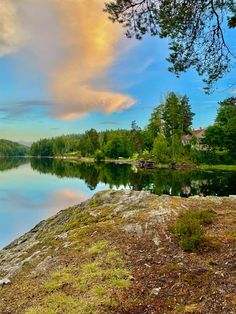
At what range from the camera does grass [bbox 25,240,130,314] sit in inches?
320

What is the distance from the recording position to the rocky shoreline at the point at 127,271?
8.16m

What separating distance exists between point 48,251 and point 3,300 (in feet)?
10.6

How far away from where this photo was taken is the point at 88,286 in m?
9.05

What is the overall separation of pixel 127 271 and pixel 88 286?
3.96 ft

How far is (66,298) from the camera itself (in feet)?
28.1

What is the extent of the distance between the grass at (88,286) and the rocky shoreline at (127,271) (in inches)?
0.9

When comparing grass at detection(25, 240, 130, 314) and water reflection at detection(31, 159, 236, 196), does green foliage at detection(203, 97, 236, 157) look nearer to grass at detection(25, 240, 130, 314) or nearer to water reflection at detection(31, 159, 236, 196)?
water reflection at detection(31, 159, 236, 196)

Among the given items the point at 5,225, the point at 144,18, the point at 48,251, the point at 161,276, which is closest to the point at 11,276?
the point at 48,251

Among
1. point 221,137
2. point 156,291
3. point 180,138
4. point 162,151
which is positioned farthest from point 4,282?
point 180,138

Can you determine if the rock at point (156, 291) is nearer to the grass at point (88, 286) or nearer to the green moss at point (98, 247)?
the grass at point (88, 286)

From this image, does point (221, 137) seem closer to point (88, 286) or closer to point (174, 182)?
point (174, 182)

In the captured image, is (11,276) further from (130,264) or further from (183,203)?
(183,203)

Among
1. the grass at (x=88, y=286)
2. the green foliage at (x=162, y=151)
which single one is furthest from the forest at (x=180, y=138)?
the grass at (x=88, y=286)

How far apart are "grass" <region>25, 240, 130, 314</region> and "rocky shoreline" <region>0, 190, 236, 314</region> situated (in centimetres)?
2
